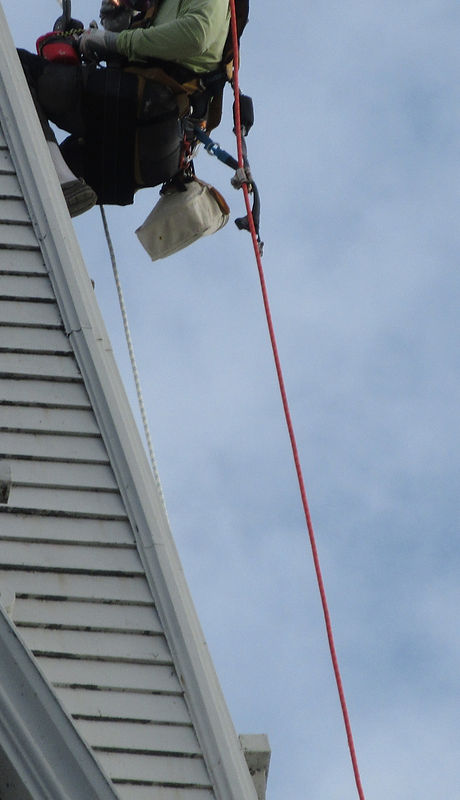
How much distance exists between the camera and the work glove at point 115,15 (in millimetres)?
8414

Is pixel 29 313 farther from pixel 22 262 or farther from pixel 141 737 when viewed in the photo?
pixel 141 737

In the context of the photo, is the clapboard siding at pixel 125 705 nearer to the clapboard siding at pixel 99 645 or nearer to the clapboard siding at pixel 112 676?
the clapboard siding at pixel 112 676

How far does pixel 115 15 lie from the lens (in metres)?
8.44

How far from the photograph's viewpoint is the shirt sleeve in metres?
7.72

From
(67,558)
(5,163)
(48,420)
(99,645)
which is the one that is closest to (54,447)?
(48,420)

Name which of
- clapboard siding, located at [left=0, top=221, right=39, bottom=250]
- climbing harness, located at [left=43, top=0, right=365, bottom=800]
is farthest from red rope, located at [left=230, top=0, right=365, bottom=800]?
clapboard siding, located at [left=0, top=221, right=39, bottom=250]

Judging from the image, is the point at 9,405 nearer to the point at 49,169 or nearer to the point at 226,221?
the point at 49,169

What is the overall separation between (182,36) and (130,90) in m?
0.39

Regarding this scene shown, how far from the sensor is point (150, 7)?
828 centimetres

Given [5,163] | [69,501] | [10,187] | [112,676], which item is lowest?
[112,676]

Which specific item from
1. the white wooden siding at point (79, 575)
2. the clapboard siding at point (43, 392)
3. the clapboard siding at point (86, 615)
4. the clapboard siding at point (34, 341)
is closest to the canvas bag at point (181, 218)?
the white wooden siding at point (79, 575)

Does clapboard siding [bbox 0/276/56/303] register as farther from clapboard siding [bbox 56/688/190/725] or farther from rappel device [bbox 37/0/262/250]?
rappel device [bbox 37/0/262/250]

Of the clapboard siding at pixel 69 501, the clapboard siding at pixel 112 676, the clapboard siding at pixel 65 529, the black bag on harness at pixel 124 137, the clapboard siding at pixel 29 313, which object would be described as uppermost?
the black bag on harness at pixel 124 137

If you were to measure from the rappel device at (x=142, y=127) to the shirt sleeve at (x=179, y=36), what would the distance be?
12 cm
